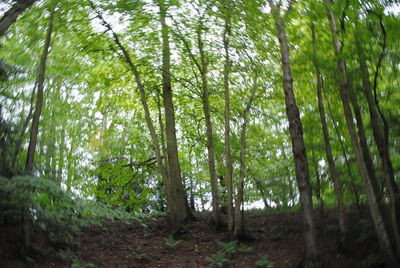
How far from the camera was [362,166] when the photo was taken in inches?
231

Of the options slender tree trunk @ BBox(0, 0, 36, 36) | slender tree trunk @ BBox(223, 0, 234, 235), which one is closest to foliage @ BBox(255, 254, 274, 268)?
slender tree trunk @ BBox(223, 0, 234, 235)

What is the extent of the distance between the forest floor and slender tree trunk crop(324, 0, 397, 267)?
0.32m

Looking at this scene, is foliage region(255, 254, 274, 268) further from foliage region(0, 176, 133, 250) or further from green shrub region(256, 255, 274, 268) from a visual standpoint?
foliage region(0, 176, 133, 250)

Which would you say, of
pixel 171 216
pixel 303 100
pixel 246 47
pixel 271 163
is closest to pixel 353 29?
pixel 246 47

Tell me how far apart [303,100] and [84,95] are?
7623mm

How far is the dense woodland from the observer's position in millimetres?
Result: 6133

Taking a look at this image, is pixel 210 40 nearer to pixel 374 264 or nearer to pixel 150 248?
pixel 150 248

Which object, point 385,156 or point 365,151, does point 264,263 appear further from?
point 385,156

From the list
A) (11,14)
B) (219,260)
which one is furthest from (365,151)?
(11,14)

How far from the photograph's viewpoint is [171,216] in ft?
33.4

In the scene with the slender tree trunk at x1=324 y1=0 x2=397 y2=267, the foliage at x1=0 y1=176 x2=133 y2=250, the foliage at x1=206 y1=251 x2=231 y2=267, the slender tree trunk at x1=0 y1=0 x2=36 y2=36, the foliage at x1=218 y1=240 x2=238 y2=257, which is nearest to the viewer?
the slender tree trunk at x1=0 y1=0 x2=36 y2=36

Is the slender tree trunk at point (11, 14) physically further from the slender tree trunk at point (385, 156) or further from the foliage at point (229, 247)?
the foliage at point (229, 247)

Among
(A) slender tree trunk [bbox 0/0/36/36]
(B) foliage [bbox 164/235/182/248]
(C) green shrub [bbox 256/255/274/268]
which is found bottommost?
(C) green shrub [bbox 256/255/274/268]

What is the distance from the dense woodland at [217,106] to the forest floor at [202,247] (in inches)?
7.3
